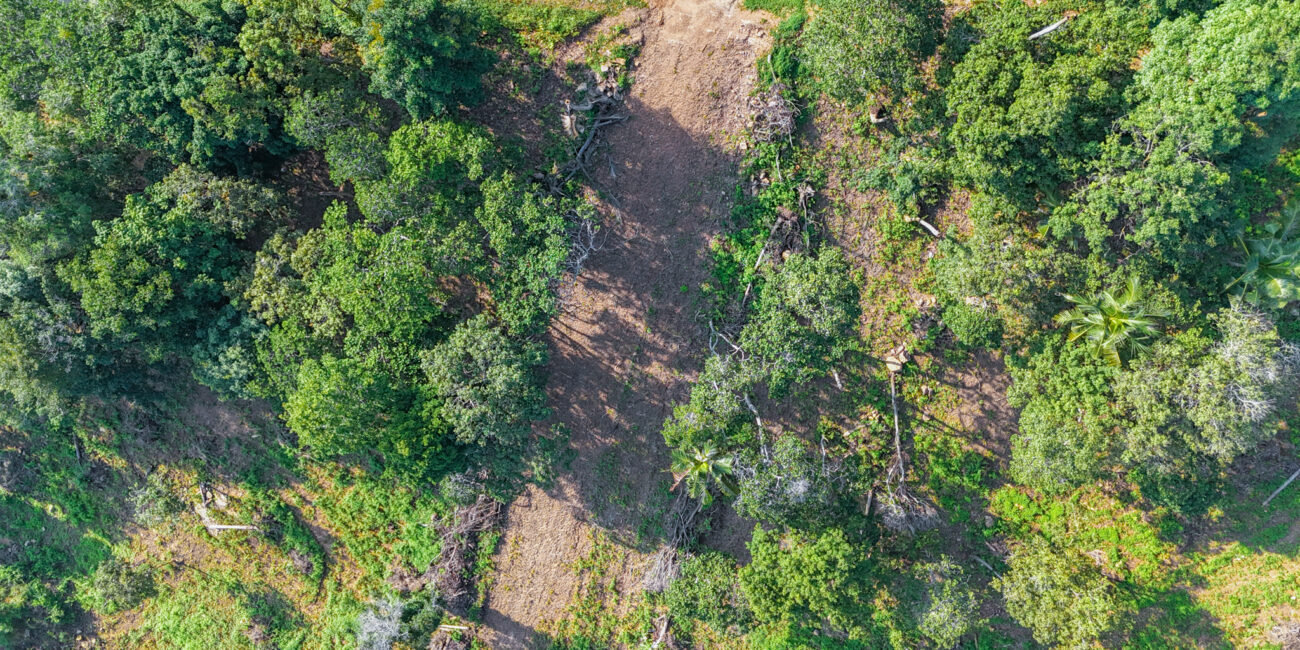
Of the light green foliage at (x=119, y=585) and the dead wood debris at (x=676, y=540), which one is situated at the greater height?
the dead wood debris at (x=676, y=540)

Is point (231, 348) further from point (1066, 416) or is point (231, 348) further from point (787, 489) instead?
point (1066, 416)

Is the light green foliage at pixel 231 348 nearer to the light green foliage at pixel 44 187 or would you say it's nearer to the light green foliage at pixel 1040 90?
the light green foliage at pixel 44 187

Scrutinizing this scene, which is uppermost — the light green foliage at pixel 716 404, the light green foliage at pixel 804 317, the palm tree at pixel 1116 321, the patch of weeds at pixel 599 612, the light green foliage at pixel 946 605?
the palm tree at pixel 1116 321

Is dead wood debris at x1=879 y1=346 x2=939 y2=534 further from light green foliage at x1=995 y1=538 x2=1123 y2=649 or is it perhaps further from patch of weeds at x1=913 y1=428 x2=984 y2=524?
light green foliage at x1=995 y1=538 x2=1123 y2=649

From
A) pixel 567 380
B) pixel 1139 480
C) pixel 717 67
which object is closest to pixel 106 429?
pixel 567 380

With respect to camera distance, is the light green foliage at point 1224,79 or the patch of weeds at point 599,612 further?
the patch of weeds at point 599,612

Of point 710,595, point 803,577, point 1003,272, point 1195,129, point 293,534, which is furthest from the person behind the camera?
point 293,534

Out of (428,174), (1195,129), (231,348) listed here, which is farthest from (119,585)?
(1195,129)

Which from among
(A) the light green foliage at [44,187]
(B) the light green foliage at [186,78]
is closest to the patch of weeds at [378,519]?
(A) the light green foliage at [44,187]
